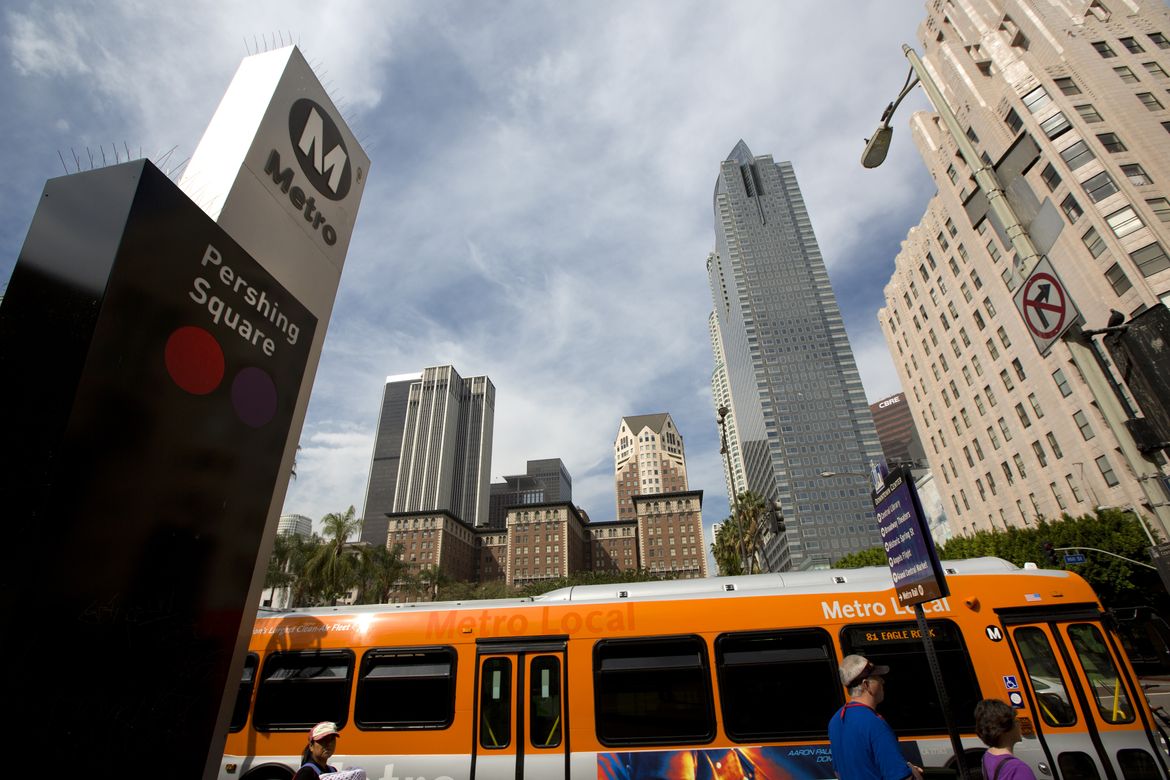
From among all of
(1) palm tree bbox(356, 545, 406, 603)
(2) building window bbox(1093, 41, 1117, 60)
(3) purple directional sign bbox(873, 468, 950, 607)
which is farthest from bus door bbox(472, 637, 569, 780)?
(2) building window bbox(1093, 41, 1117, 60)

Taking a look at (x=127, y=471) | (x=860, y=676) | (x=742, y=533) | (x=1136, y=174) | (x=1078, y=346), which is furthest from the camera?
(x=742, y=533)

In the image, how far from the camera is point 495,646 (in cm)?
866

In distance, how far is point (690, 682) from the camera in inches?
319

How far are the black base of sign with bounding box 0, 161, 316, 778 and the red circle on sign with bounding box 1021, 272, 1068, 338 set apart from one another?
8337 millimetres

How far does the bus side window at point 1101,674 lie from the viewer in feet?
24.3

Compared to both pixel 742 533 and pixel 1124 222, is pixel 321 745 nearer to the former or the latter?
pixel 742 533

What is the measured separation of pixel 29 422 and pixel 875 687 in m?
6.08

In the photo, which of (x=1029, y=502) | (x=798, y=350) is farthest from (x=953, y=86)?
(x=798, y=350)

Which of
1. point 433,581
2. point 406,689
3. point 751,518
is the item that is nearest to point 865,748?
point 406,689

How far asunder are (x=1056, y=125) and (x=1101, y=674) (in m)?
45.4

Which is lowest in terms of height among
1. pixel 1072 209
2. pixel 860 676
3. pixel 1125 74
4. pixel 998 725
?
pixel 998 725

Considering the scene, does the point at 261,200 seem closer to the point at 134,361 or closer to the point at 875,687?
the point at 134,361

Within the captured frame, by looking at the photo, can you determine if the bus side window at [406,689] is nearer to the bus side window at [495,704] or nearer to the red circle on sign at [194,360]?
the bus side window at [495,704]

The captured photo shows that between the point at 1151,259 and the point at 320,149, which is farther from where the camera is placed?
the point at 1151,259
